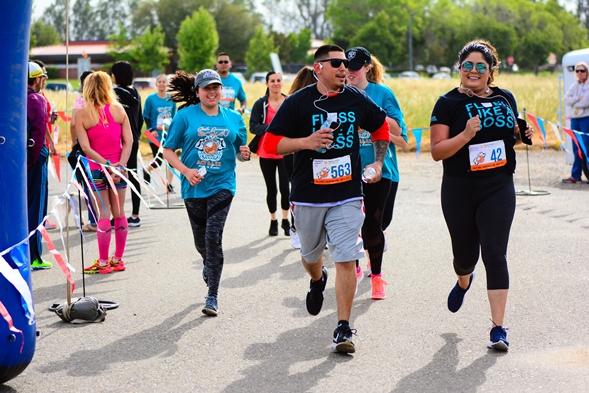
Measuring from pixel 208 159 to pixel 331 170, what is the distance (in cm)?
148

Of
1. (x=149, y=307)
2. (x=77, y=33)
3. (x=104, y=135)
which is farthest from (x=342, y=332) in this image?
(x=77, y=33)

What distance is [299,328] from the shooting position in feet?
20.1

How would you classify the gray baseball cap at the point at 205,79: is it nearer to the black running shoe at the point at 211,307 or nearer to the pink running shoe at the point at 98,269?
the black running shoe at the point at 211,307

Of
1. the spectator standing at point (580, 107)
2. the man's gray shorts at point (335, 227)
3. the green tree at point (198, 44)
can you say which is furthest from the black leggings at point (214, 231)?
the green tree at point (198, 44)

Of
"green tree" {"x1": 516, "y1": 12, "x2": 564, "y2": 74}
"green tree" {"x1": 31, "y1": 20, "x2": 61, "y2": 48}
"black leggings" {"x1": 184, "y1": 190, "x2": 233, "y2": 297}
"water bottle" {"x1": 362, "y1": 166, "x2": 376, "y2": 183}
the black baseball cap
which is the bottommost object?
"black leggings" {"x1": 184, "y1": 190, "x2": 233, "y2": 297}

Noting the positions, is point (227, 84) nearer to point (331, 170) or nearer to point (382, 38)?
point (331, 170)

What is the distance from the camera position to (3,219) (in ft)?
15.4

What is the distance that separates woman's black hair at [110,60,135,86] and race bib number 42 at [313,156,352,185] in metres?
5.43

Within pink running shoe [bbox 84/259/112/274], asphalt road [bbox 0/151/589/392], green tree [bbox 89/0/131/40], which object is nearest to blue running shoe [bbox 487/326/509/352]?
asphalt road [bbox 0/151/589/392]

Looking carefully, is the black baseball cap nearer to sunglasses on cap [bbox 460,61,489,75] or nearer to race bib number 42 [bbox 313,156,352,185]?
sunglasses on cap [bbox 460,61,489,75]

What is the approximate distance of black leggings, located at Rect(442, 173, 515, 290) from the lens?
5.52 m

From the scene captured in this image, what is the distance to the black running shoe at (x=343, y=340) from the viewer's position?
5.40 metres

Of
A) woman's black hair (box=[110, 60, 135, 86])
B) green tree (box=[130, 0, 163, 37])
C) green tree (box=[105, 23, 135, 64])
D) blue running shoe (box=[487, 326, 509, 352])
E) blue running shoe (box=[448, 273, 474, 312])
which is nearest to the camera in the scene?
blue running shoe (box=[487, 326, 509, 352])

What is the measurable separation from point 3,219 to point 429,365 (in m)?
2.52
